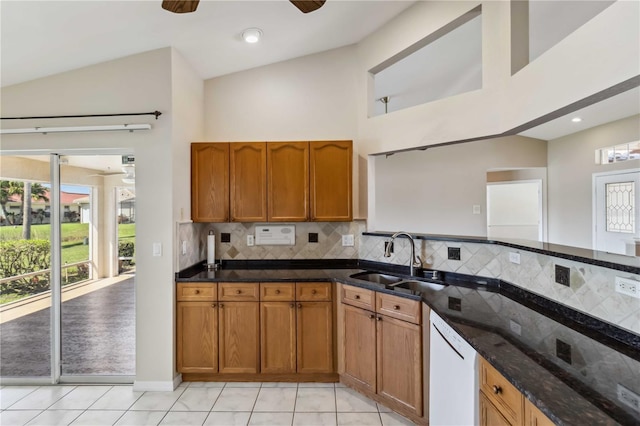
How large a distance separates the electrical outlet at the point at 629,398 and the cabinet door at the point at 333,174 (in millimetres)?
2159

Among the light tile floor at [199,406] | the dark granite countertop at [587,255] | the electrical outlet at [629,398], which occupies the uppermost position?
the dark granite countertop at [587,255]

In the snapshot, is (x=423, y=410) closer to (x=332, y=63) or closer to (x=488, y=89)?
(x=488, y=89)

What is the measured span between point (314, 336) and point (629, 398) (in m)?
2.06

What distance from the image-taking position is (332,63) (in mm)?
3330

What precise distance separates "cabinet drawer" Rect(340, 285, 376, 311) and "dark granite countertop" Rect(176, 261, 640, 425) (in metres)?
0.06

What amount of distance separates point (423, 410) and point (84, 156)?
3.46 meters

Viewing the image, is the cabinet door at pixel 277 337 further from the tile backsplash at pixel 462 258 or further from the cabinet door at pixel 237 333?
the tile backsplash at pixel 462 258

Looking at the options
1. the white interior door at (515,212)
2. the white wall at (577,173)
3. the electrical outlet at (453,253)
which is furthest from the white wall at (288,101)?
the white interior door at (515,212)

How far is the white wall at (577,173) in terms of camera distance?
13.2ft

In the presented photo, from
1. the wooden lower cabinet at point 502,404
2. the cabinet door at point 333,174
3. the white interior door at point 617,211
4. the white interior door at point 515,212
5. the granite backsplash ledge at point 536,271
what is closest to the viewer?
the wooden lower cabinet at point 502,404

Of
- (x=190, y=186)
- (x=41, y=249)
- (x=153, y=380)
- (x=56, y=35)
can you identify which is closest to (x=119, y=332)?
(x=153, y=380)

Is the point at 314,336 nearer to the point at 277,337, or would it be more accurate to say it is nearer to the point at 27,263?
the point at 277,337

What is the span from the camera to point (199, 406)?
241 centimetres

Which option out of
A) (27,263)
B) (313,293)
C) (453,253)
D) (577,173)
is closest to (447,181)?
(577,173)
